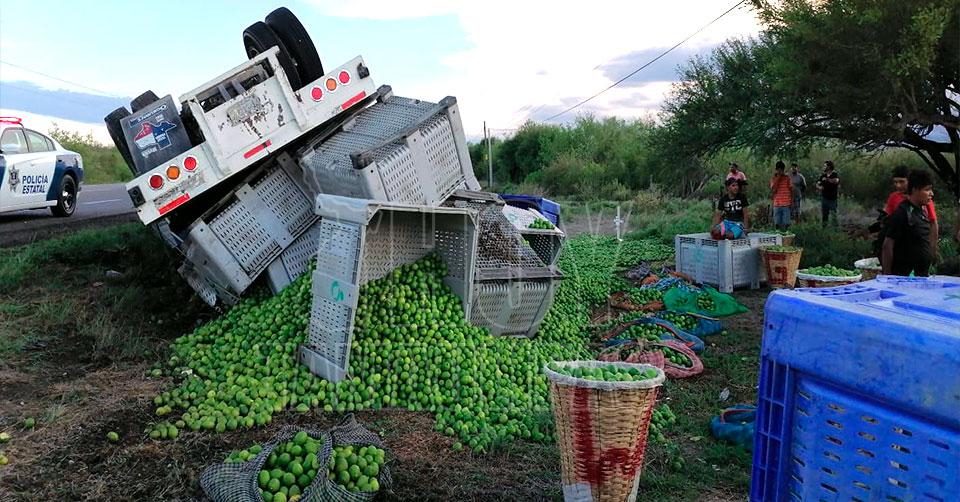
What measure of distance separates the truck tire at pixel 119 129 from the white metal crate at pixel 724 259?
7099mm

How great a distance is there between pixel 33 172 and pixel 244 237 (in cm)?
816

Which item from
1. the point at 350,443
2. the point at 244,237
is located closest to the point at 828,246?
the point at 244,237

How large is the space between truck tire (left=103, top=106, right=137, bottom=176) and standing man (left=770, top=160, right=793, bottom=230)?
11.7 metres

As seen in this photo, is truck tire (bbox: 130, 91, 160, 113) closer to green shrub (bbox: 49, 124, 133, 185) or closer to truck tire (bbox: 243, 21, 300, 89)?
truck tire (bbox: 243, 21, 300, 89)

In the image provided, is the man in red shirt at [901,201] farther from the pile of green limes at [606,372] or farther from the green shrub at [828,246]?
the pile of green limes at [606,372]

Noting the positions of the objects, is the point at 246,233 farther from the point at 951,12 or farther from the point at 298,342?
the point at 951,12

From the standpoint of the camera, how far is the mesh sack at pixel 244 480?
344 cm

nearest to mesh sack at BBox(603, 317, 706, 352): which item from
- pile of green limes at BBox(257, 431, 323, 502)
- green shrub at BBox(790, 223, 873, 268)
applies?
pile of green limes at BBox(257, 431, 323, 502)

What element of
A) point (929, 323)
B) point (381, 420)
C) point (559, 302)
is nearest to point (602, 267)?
point (559, 302)

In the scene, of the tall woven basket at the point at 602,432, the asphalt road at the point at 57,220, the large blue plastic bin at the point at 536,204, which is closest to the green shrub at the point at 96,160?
the asphalt road at the point at 57,220

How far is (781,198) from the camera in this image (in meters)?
14.0

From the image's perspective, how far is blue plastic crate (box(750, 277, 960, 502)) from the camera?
1847 millimetres

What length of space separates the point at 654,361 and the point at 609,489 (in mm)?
2475

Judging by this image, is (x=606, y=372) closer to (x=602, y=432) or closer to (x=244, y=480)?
(x=602, y=432)
